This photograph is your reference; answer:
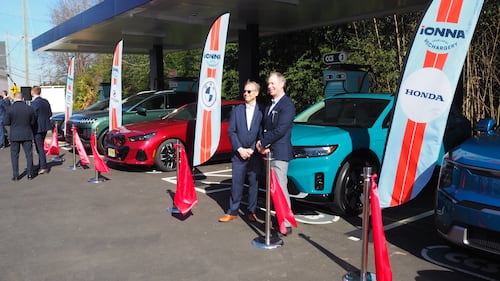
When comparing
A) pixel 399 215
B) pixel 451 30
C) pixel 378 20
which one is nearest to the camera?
pixel 451 30

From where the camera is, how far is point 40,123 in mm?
8969

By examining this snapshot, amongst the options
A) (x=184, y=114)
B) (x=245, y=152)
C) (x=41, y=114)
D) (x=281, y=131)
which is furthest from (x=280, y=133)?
(x=41, y=114)

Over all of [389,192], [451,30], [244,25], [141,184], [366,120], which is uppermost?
[244,25]

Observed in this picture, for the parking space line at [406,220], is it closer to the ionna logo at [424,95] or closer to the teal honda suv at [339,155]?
the teal honda suv at [339,155]

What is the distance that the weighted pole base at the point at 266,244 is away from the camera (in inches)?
172

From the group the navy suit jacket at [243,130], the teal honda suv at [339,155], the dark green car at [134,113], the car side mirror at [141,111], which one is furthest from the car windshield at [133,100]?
the navy suit jacket at [243,130]

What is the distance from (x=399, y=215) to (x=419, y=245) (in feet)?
3.73

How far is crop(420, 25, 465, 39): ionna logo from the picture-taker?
375 centimetres

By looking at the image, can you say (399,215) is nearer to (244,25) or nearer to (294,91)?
(244,25)

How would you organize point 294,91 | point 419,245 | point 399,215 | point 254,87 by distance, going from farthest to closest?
point 294,91 → point 399,215 → point 254,87 → point 419,245

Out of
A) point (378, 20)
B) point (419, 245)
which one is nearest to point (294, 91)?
point (378, 20)

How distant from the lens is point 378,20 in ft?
48.6

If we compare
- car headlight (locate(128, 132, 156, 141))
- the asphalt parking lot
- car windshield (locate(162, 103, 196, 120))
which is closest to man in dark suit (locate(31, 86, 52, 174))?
the asphalt parking lot

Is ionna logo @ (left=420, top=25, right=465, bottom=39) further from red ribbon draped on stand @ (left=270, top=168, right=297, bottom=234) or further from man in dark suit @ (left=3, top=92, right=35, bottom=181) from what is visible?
man in dark suit @ (left=3, top=92, right=35, bottom=181)
